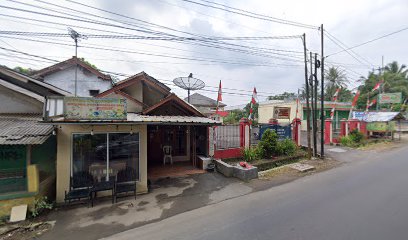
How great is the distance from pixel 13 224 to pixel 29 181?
1158 millimetres

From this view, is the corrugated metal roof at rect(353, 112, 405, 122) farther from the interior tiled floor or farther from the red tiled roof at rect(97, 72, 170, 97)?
the red tiled roof at rect(97, 72, 170, 97)

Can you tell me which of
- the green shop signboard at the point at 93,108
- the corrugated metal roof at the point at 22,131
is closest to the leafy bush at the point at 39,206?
the corrugated metal roof at the point at 22,131

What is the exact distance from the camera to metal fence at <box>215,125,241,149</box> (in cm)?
1141

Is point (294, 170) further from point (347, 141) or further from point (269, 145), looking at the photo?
point (347, 141)

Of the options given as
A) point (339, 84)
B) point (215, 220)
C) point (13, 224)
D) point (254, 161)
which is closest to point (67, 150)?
point (13, 224)

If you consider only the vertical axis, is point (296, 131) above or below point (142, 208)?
above

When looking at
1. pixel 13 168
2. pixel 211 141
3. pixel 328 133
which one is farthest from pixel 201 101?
pixel 13 168

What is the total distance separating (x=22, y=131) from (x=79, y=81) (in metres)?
13.7

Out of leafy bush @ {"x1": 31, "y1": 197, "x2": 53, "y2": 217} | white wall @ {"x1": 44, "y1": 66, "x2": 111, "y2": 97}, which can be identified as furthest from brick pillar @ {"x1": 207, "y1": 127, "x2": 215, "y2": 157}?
white wall @ {"x1": 44, "y1": 66, "x2": 111, "y2": 97}

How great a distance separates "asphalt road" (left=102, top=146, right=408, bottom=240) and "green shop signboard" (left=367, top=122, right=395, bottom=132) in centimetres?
1528

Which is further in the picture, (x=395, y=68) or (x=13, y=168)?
(x=395, y=68)

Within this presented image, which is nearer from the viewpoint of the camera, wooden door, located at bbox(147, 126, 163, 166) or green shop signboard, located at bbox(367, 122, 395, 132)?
wooden door, located at bbox(147, 126, 163, 166)

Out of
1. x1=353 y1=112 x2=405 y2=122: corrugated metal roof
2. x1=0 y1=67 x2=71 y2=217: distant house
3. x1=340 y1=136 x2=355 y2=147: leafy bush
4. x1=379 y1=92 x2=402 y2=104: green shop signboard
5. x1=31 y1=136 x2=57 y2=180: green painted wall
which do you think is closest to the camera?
x1=0 y1=67 x2=71 y2=217: distant house

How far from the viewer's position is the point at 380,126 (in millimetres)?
20031
